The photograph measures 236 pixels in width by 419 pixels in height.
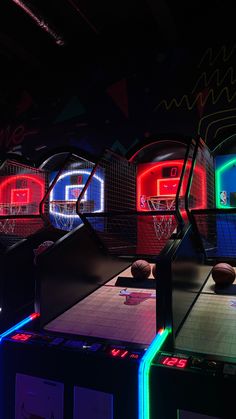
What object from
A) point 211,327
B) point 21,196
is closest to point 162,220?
point 211,327

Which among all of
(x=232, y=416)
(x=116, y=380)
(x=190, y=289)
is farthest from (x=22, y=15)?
(x=232, y=416)

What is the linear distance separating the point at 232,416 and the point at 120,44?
6520 mm

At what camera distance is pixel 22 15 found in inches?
228

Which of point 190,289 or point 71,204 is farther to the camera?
point 71,204

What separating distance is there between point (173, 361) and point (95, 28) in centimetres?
601

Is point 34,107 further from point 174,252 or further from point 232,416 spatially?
point 232,416

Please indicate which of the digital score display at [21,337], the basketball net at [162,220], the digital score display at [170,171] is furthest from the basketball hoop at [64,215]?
the digital score display at [21,337]

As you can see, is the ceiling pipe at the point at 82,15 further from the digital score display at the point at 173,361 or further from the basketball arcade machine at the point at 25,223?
the digital score display at the point at 173,361

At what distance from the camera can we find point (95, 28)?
19.9ft

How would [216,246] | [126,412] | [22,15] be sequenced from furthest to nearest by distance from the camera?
[22,15], [216,246], [126,412]

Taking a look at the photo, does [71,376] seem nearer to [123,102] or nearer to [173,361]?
[173,361]

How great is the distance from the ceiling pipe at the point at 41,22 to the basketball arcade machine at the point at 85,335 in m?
3.80

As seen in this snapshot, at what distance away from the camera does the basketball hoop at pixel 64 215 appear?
6.05 metres

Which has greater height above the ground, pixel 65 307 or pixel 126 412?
pixel 65 307
